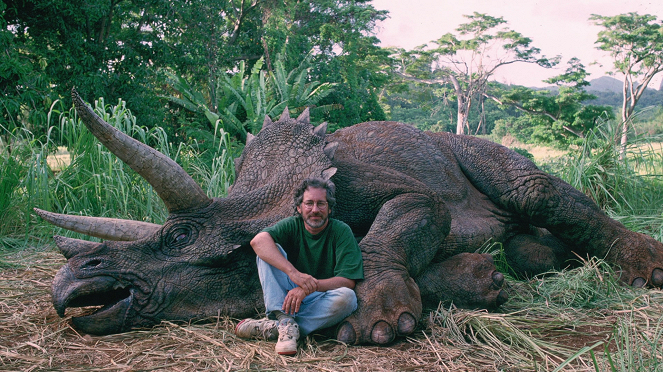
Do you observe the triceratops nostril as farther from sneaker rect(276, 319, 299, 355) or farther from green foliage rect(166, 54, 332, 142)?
green foliage rect(166, 54, 332, 142)

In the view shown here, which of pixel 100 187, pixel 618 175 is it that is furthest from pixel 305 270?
Answer: pixel 618 175

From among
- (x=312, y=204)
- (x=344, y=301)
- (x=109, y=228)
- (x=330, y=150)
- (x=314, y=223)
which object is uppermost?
(x=330, y=150)

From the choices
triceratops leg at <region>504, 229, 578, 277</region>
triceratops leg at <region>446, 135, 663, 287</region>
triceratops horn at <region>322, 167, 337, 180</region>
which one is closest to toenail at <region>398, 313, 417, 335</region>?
triceratops horn at <region>322, 167, 337, 180</region>

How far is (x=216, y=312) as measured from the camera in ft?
9.71

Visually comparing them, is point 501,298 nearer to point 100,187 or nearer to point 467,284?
point 467,284

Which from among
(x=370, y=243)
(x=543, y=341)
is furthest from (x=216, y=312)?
(x=543, y=341)

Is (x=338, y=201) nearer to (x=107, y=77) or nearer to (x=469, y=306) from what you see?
(x=469, y=306)

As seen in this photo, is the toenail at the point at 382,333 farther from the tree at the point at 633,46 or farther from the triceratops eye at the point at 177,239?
the tree at the point at 633,46

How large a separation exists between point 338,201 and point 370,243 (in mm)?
518

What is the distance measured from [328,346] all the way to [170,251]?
40.6 inches

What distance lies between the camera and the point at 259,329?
2.74m

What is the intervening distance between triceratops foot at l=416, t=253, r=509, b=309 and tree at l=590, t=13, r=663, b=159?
2266 centimetres

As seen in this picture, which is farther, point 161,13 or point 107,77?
point 161,13

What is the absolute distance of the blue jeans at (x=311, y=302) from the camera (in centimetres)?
262
